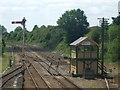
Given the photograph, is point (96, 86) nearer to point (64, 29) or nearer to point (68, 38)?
point (68, 38)

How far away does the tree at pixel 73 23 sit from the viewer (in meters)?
98.6

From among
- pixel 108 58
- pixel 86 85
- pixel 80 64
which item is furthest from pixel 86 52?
pixel 108 58

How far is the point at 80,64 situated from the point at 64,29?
68063 mm

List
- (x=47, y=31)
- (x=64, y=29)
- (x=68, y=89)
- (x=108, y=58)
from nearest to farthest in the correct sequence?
(x=68, y=89)
(x=108, y=58)
(x=64, y=29)
(x=47, y=31)

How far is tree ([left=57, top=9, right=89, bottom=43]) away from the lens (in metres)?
98.6

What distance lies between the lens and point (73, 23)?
10331 cm

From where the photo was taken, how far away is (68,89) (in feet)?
89.0

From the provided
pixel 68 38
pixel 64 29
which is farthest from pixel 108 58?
pixel 64 29

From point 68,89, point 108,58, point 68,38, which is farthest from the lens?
point 68,38

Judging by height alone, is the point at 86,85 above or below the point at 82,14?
below

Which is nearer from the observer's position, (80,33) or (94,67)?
(94,67)

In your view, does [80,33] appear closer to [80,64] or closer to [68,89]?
[80,64]

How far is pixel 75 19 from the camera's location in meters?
106

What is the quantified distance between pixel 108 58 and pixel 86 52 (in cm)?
1895
